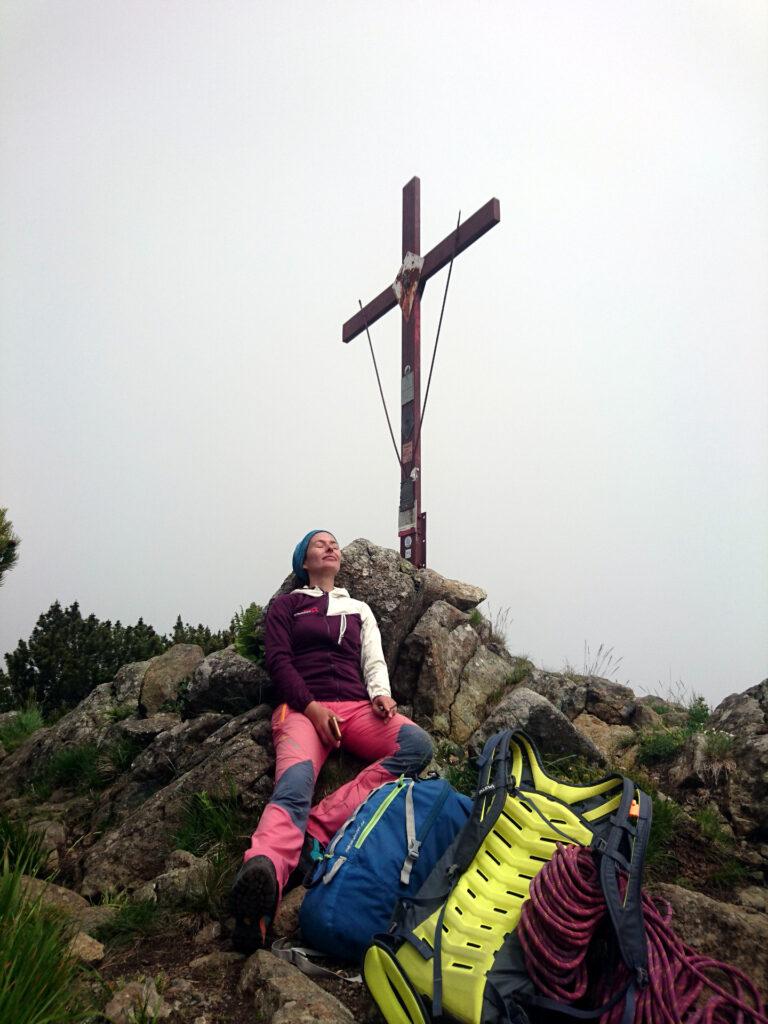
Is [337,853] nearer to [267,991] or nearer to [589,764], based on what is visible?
[267,991]

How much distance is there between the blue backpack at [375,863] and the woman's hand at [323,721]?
737 millimetres

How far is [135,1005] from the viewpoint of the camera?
2.60 meters

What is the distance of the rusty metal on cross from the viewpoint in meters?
8.41

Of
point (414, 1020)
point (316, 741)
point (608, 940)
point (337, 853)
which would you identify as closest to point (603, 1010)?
point (608, 940)

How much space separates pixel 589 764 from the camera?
5199 mm

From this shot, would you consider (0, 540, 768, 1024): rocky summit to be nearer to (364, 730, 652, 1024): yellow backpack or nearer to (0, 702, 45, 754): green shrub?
(364, 730, 652, 1024): yellow backpack

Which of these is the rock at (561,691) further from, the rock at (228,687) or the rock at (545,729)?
the rock at (228,687)

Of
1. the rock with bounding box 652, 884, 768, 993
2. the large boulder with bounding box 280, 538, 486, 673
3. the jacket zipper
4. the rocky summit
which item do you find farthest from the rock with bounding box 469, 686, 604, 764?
the rock with bounding box 652, 884, 768, 993

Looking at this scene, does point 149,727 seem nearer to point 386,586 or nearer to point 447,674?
point 386,586

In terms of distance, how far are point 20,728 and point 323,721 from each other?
8.22 meters

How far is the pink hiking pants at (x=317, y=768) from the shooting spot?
3.71 m

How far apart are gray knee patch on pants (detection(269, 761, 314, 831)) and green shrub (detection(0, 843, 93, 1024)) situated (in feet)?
4.78

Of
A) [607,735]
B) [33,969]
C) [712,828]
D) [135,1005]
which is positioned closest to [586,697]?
[607,735]

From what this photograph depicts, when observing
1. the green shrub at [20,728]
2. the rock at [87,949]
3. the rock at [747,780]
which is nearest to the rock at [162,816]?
the rock at [87,949]
